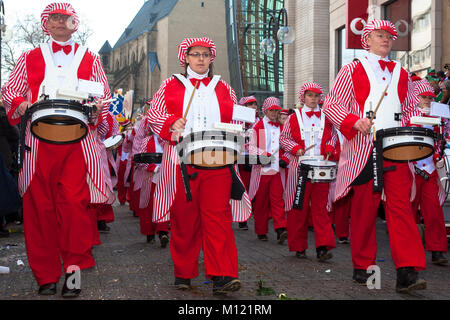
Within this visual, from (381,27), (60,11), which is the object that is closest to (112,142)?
(60,11)

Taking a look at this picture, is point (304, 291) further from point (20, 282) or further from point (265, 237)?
point (265, 237)

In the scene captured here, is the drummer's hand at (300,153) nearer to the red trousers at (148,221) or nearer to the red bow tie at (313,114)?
the red bow tie at (313,114)

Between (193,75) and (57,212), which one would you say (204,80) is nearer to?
(193,75)

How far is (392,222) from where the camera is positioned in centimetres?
559

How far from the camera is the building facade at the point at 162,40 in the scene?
75.6 metres

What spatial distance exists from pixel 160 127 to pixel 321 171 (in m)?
2.59

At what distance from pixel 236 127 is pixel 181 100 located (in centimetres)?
67

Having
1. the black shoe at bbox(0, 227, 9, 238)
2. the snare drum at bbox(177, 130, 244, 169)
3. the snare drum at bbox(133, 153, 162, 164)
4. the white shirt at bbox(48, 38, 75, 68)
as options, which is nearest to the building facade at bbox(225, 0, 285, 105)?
the black shoe at bbox(0, 227, 9, 238)

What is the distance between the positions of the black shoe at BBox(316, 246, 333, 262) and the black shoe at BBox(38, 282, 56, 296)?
3.15m

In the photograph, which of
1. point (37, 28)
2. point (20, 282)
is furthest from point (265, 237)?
point (37, 28)

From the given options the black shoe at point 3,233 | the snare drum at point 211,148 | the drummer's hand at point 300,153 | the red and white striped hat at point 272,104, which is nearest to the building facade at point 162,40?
the red and white striped hat at point 272,104

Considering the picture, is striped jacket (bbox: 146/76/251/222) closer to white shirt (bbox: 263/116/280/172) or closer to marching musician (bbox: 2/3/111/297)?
marching musician (bbox: 2/3/111/297)

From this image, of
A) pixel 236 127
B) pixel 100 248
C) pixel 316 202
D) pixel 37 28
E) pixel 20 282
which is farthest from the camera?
pixel 37 28

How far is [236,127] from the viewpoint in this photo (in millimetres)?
5285
